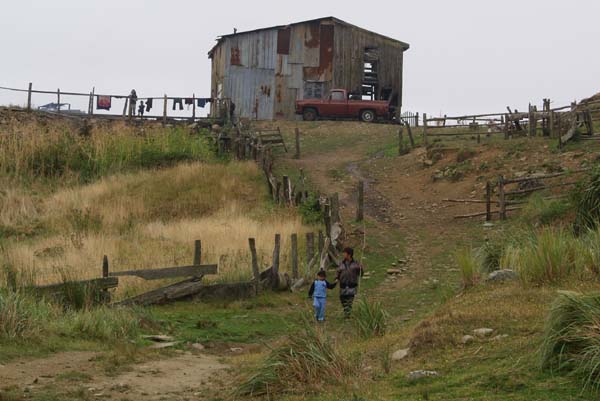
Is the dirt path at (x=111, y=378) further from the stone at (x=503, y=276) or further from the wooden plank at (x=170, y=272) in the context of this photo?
the wooden plank at (x=170, y=272)

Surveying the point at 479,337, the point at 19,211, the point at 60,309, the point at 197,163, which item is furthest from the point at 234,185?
the point at 479,337

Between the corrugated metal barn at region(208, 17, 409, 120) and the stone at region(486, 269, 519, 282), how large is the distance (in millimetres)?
35833

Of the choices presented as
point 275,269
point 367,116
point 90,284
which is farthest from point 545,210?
point 367,116

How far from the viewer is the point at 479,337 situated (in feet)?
34.1

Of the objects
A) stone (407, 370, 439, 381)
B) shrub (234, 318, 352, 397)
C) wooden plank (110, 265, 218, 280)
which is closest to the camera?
stone (407, 370, 439, 381)

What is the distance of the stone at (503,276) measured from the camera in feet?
42.5

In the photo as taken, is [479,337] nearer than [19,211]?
Yes

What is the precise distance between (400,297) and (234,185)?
554 inches

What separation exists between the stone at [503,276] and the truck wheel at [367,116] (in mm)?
34429

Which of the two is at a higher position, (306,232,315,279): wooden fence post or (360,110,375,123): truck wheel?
(360,110,375,123): truck wheel

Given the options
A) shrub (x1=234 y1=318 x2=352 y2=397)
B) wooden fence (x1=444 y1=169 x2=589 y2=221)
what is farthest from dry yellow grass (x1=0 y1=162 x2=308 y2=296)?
shrub (x1=234 y1=318 x2=352 y2=397)

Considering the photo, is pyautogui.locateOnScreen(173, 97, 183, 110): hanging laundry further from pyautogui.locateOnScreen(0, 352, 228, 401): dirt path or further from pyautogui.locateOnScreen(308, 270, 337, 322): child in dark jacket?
pyautogui.locateOnScreen(0, 352, 228, 401): dirt path

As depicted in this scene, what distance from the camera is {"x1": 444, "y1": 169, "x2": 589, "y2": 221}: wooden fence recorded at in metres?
25.5

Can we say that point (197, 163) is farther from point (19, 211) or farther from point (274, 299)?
point (274, 299)
